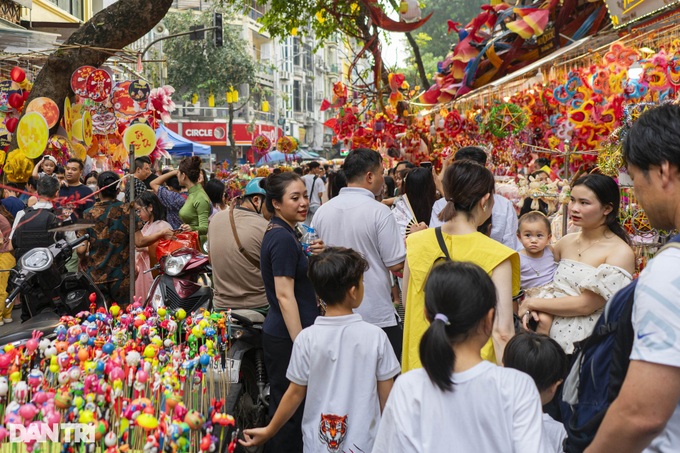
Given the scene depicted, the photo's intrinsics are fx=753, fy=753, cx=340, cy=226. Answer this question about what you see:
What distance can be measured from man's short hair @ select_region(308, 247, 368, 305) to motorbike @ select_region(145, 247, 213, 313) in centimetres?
253

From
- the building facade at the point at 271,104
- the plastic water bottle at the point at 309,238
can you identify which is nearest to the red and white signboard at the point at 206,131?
the building facade at the point at 271,104

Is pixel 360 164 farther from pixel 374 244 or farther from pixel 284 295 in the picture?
pixel 284 295

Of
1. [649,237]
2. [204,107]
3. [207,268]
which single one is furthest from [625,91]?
[204,107]

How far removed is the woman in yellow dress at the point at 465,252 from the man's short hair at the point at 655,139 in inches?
50.5

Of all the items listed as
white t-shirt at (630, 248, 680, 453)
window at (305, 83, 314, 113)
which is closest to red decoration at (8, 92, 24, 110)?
white t-shirt at (630, 248, 680, 453)

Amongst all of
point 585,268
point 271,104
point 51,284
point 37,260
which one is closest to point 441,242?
point 585,268

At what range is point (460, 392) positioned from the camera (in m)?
2.28

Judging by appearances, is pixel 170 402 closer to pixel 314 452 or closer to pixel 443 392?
pixel 314 452

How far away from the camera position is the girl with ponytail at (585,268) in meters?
3.77

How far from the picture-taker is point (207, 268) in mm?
5984

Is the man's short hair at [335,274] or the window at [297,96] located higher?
the window at [297,96]

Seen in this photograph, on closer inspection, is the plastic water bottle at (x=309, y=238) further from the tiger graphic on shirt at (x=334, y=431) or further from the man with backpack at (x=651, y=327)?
the man with backpack at (x=651, y=327)

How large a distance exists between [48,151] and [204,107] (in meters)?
38.0

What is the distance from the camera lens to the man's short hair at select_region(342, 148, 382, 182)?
15.5ft
